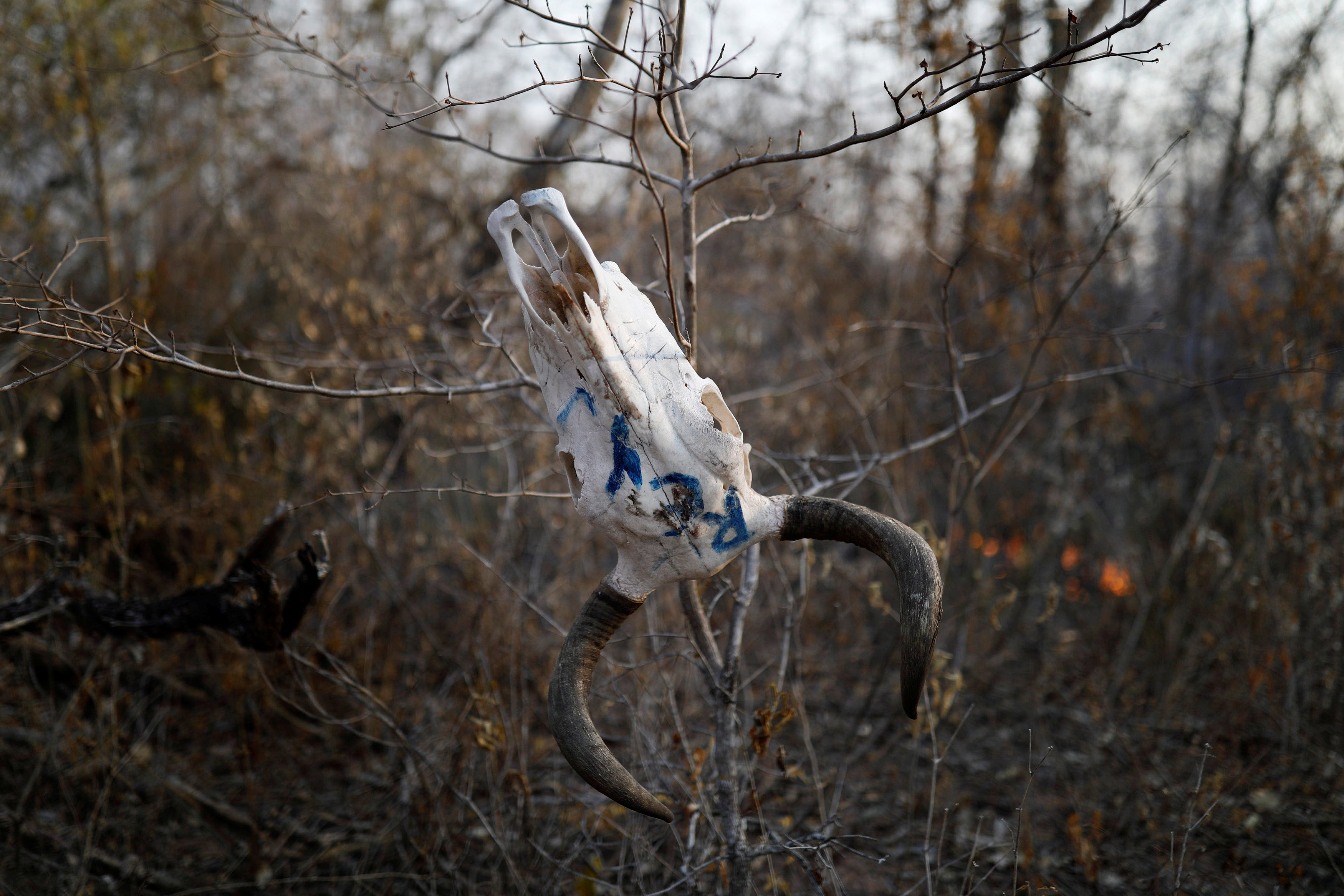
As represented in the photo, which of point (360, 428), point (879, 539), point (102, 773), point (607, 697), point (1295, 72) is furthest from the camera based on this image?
point (1295, 72)

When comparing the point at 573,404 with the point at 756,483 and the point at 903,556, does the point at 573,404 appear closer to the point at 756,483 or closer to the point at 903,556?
the point at 903,556

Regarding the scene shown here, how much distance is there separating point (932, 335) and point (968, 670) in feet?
8.12

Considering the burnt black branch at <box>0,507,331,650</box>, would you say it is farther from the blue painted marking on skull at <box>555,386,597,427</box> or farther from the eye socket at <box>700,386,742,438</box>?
the eye socket at <box>700,386,742,438</box>

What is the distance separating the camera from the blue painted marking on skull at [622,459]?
147 cm

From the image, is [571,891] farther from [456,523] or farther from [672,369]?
[456,523]

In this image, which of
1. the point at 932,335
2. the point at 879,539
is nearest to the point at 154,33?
the point at 932,335

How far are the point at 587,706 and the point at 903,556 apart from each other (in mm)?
660

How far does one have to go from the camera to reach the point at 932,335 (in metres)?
5.71

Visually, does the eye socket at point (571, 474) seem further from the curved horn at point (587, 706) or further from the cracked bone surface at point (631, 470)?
the curved horn at point (587, 706)

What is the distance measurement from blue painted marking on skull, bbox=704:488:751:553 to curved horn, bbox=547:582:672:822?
20 cm

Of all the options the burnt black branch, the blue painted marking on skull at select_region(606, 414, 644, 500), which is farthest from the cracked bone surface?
the burnt black branch

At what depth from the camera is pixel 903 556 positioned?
4.79ft

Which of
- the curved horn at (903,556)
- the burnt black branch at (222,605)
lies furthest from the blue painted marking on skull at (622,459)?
the burnt black branch at (222,605)

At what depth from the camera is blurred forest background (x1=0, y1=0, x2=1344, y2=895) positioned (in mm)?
2812
